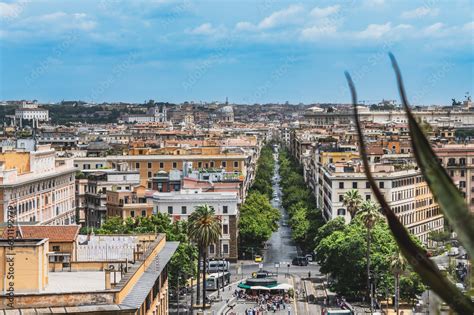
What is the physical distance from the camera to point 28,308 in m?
23.7

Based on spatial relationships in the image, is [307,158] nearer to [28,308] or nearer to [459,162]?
[459,162]

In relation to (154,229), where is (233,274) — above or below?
below

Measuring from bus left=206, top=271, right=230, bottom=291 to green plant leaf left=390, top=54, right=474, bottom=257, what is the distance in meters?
70.2

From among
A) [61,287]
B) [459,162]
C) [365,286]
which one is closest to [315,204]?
[459,162]

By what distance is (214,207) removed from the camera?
85562mm

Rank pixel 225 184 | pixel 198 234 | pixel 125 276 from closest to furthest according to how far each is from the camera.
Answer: pixel 125 276 → pixel 198 234 → pixel 225 184

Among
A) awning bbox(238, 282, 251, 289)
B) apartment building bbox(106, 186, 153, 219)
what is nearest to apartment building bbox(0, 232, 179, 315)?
awning bbox(238, 282, 251, 289)

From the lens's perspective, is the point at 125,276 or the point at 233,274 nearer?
the point at 125,276

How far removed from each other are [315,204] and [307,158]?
34962 millimetres

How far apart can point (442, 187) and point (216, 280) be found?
232 ft

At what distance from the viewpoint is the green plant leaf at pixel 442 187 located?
368cm

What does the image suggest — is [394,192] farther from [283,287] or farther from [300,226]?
[283,287]

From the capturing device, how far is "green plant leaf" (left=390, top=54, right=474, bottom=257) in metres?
3.68

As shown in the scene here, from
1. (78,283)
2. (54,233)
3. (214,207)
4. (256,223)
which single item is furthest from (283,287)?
(78,283)
